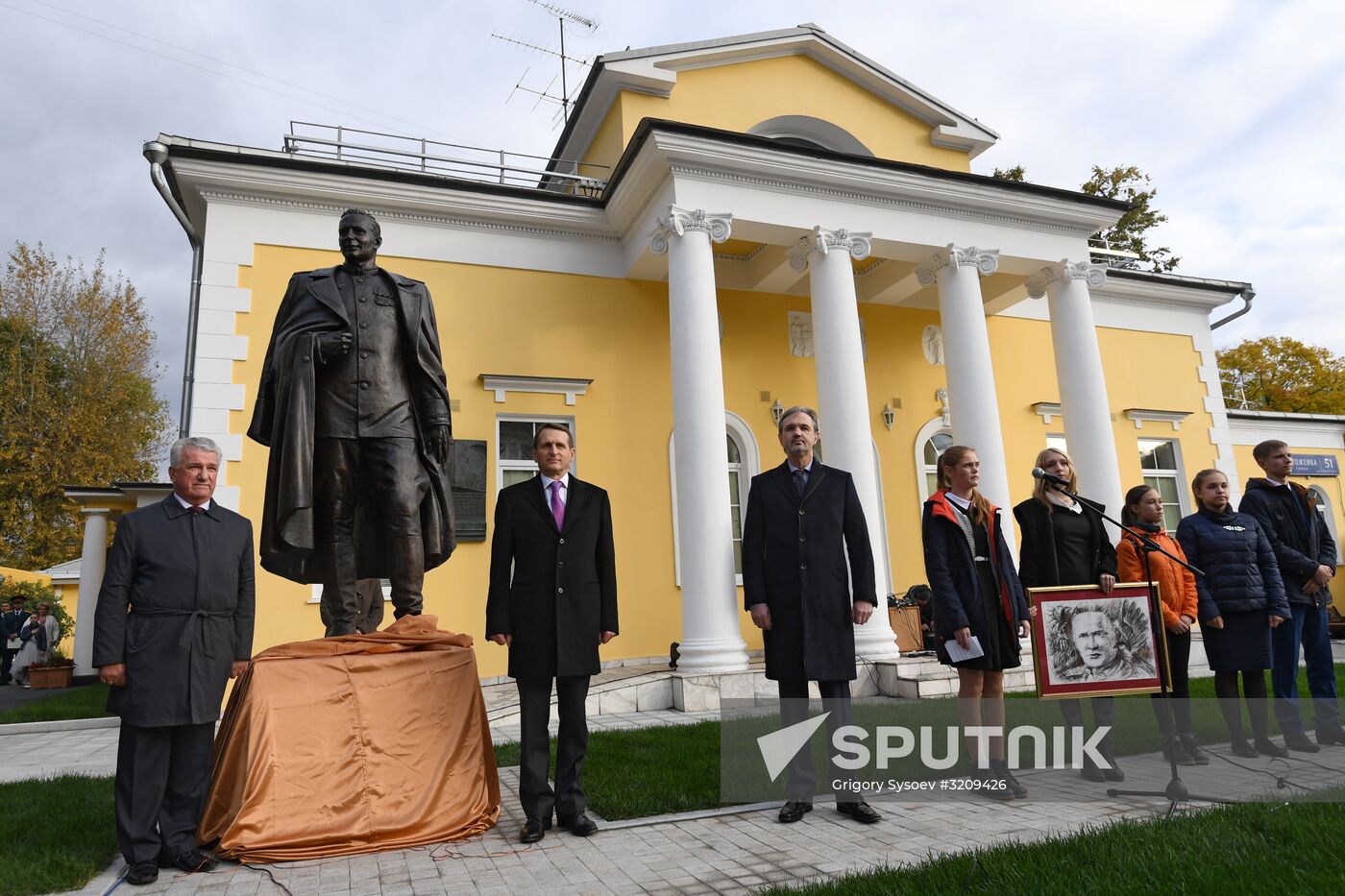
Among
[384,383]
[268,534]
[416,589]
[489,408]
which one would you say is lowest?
[416,589]

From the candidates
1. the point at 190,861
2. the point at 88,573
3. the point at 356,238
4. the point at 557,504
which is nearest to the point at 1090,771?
the point at 557,504

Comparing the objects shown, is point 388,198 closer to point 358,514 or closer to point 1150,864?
point 358,514

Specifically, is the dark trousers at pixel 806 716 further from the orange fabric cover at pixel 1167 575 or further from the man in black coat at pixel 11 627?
the man in black coat at pixel 11 627

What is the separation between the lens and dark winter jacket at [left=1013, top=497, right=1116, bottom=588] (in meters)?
4.75

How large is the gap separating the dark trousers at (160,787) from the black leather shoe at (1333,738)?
21.2ft

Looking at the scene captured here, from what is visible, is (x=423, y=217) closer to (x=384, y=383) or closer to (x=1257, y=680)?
(x=384, y=383)

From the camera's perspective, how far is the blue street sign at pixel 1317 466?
17844 mm

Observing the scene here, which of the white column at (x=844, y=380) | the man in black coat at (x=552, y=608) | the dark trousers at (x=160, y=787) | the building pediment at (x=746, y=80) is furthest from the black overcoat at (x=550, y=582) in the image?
the building pediment at (x=746, y=80)

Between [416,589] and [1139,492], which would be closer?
[416,589]

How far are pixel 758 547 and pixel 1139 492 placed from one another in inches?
104

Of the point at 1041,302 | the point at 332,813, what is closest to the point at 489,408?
the point at 332,813

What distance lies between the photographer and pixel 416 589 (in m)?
4.10

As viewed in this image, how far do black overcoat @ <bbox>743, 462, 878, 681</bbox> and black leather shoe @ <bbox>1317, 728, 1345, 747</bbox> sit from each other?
137 inches

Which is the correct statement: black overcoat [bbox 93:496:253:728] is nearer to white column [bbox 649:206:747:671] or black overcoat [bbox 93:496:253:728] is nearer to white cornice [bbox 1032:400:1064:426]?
white column [bbox 649:206:747:671]
